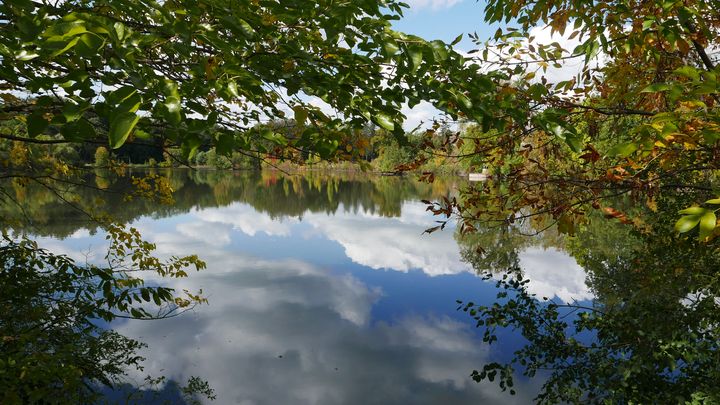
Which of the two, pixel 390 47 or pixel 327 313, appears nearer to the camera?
pixel 390 47

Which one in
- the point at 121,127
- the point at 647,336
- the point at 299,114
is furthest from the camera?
the point at 647,336

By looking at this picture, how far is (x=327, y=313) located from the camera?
991 cm

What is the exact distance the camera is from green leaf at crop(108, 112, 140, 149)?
1158mm

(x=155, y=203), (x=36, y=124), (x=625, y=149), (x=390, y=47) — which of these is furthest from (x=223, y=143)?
(x=155, y=203)

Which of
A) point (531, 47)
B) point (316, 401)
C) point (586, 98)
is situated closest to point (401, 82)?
point (531, 47)

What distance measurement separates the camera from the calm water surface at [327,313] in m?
6.95

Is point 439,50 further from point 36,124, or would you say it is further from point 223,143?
point 36,124

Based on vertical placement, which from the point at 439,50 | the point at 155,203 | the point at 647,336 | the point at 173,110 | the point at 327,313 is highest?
the point at 439,50

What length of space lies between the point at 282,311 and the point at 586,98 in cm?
796

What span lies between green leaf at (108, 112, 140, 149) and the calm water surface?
4.97m

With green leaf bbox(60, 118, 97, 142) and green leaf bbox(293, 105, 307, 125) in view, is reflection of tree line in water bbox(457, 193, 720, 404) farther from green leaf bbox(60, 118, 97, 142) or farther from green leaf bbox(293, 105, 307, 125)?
green leaf bbox(60, 118, 97, 142)

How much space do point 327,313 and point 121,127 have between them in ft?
30.1

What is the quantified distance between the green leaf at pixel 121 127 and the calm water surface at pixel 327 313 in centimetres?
497

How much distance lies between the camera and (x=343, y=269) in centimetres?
1362
